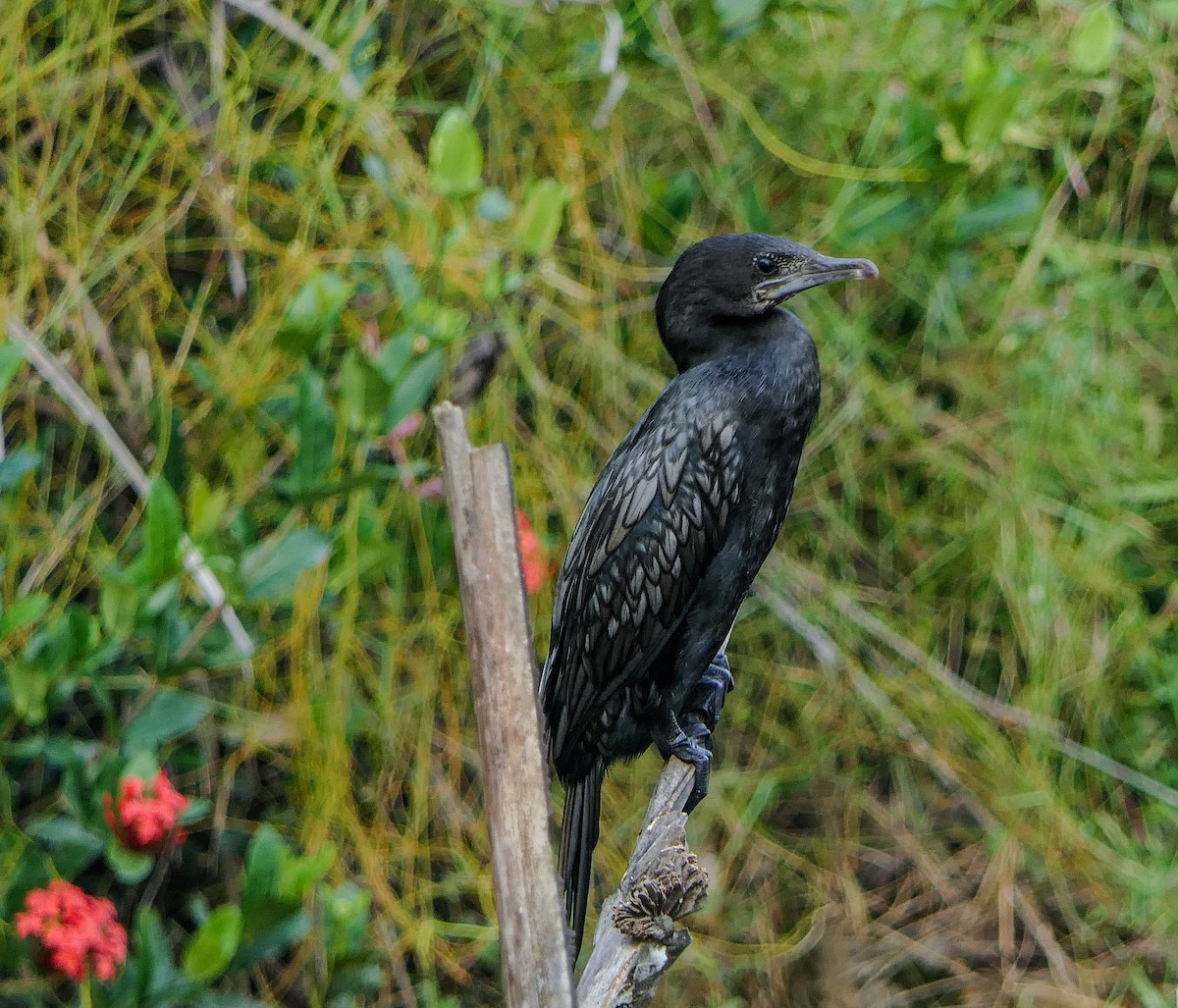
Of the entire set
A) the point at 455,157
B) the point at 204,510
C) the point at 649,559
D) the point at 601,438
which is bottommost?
the point at 601,438

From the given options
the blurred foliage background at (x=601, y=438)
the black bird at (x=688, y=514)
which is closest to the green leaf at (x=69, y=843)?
the blurred foliage background at (x=601, y=438)

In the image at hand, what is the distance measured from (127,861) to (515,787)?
1.22 metres

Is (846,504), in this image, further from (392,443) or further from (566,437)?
(392,443)

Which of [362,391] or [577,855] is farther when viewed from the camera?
[362,391]

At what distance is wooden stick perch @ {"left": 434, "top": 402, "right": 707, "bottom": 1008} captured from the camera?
1.33m

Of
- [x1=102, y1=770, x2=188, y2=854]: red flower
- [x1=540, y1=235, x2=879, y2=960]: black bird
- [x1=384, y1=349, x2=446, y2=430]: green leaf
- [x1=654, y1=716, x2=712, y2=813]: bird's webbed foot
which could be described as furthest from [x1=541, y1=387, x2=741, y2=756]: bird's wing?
[x1=102, y1=770, x2=188, y2=854]: red flower

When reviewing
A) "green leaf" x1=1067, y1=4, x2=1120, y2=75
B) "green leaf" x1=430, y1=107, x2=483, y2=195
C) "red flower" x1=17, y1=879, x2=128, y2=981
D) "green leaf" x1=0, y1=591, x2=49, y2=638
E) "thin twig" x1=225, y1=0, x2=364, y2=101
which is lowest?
"red flower" x1=17, y1=879, x2=128, y2=981

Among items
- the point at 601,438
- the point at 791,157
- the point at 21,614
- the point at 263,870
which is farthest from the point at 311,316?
the point at 791,157

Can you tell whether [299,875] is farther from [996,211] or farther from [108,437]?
[996,211]

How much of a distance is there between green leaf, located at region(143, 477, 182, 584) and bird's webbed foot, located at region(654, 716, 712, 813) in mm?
788

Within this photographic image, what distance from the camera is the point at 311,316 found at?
2.53 m

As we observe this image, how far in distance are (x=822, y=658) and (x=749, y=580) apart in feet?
2.81

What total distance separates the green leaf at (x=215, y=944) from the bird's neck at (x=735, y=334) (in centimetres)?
114

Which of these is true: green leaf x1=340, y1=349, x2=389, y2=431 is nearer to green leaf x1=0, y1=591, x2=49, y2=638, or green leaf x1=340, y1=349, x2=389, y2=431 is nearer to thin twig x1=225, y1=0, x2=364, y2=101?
green leaf x1=0, y1=591, x2=49, y2=638
